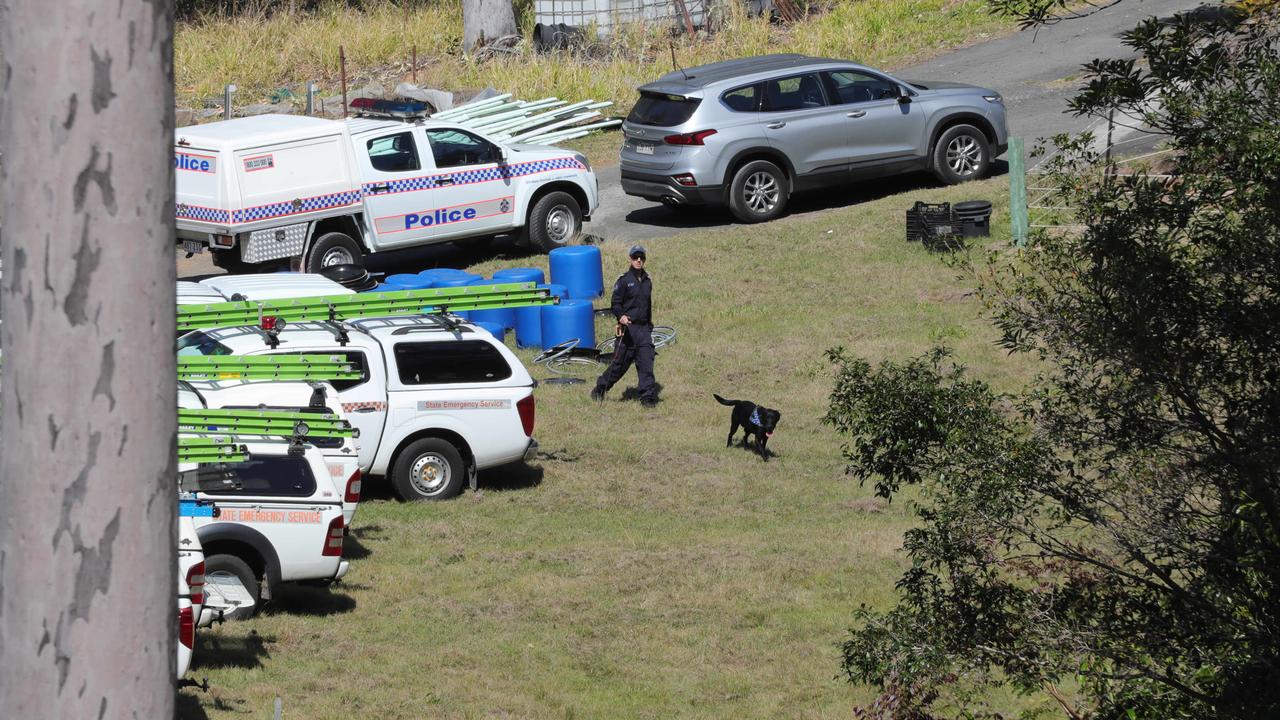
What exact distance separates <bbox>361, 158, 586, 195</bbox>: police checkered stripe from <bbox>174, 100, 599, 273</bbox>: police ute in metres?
0.01

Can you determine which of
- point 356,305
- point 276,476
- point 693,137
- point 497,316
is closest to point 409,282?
point 497,316

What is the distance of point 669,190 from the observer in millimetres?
20812

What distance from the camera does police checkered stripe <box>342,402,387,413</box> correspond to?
1302 centimetres

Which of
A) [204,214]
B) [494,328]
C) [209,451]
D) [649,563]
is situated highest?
[204,214]

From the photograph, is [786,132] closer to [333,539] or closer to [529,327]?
[529,327]

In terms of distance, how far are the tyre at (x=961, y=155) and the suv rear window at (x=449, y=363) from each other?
10.4m

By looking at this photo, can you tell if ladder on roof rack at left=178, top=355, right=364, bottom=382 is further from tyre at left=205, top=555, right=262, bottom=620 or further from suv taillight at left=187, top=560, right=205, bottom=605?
suv taillight at left=187, top=560, right=205, bottom=605

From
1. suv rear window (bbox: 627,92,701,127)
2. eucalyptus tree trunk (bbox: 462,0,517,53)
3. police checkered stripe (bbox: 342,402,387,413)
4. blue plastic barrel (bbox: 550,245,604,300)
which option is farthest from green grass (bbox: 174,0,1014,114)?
police checkered stripe (bbox: 342,402,387,413)

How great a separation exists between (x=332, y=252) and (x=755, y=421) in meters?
6.89

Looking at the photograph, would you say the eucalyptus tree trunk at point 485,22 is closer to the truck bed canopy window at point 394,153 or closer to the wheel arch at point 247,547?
the truck bed canopy window at point 394,153

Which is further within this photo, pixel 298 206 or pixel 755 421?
pixel 298 206

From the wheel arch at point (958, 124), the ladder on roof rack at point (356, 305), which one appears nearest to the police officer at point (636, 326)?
the ladder on roof rack at point (356, 305)

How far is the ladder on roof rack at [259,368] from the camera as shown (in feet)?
35.4

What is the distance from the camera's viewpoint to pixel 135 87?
2.46m
